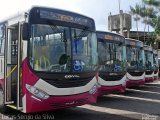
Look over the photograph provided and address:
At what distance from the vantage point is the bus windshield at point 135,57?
51.7ft

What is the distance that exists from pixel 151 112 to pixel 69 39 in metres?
3.83

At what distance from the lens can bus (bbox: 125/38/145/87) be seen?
15.6 meters

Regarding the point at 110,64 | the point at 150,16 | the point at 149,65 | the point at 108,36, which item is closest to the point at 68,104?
the point at 110,64

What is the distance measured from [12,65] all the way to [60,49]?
1.46 meters

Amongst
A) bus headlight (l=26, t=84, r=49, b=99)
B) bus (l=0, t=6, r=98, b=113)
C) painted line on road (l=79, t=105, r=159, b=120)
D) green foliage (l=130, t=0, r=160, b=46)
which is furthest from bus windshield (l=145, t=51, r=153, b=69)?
green foliage (l=130, t=0, r=160, b=46)

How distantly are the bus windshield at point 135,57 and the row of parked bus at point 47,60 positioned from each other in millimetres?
6251

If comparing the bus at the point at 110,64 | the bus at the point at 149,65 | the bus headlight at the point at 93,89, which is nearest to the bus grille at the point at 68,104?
the bus headlight at the point at 93,89

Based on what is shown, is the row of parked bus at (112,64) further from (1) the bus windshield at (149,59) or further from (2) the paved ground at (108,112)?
(1) the bus windshield at (149,59)

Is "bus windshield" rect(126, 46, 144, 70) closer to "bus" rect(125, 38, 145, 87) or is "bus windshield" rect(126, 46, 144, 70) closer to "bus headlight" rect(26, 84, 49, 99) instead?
"bus" rect(125, 38, 145, 87)

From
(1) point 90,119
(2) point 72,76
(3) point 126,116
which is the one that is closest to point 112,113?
(3) point 126,116

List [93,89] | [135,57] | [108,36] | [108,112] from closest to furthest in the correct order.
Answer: [93,89] < [108,112] < [108,36] < [135,57]

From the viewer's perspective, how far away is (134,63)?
52.9 ft

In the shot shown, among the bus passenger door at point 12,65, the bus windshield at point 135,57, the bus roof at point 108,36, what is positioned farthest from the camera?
the bus windshield at point 135,57

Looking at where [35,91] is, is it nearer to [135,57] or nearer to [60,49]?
[60,49]
